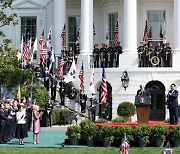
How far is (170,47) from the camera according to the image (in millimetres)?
40688

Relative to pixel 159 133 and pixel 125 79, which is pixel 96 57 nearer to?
pixel 125 79

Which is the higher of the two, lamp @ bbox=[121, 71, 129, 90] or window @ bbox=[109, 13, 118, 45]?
window @ bbox=[109, 13, 118, 45]

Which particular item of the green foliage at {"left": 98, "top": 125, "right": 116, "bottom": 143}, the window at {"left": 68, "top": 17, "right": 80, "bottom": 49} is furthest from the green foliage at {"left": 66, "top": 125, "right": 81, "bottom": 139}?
the window at {"left": 68, "top": 17, "right": 80, "bottom": 49}

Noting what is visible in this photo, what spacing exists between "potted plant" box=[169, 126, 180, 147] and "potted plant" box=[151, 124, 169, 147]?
0.20 meters

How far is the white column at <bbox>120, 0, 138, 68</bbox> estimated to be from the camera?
39.5 m

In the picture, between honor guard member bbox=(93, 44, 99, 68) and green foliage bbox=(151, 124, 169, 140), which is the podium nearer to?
green foliage bbox=(151, 124, 169, 140)

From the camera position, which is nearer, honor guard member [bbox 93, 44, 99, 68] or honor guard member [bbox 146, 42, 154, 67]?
honor guard member [bbox 146, 42, 154, 67]

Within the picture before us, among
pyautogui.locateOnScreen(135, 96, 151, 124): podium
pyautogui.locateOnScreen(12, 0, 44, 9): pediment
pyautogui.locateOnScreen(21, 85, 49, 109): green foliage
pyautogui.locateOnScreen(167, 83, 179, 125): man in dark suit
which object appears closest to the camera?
pyautogui.locateOnScreen(135, 96, 151, 124): podium

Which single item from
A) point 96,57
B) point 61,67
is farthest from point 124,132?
point 96,57

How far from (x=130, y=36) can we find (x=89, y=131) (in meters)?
16.5

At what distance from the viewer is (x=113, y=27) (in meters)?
44.9

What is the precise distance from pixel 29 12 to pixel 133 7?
35.5 ft

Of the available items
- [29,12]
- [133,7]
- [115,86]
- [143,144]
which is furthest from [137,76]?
[143,144]

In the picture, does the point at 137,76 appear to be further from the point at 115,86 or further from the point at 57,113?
the point at 57,113
